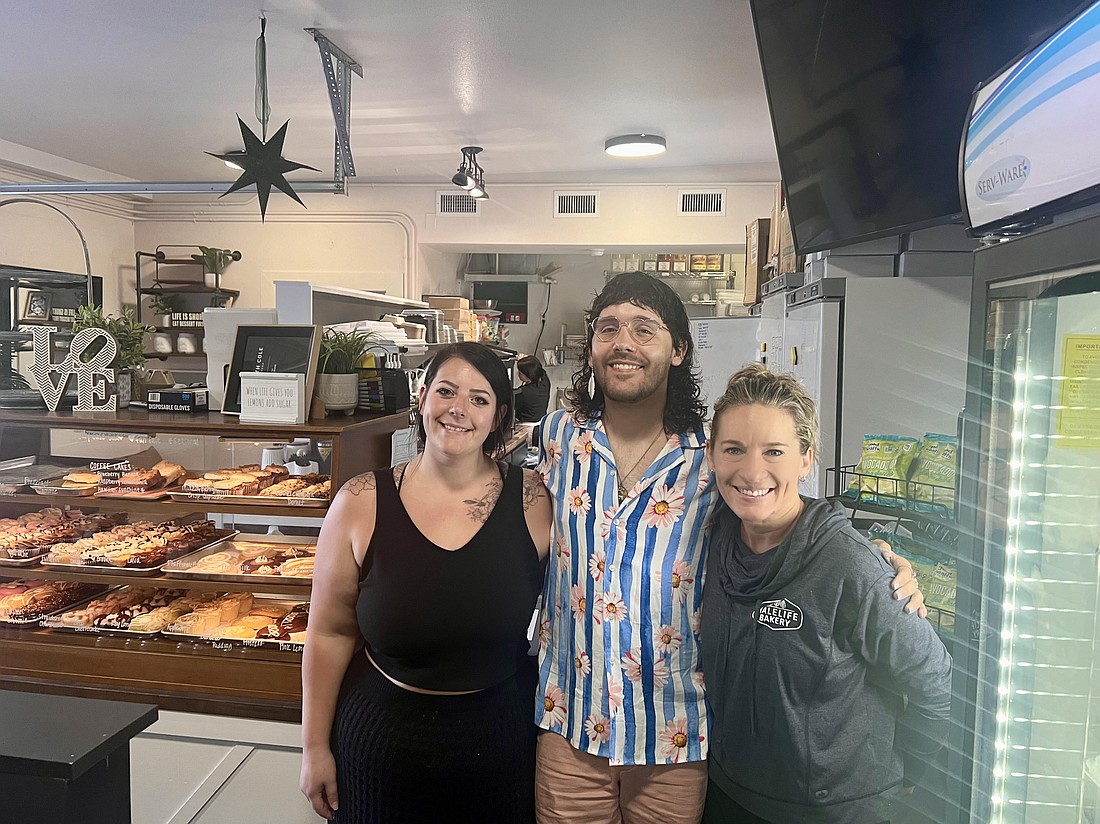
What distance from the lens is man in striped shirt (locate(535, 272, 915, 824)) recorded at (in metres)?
1.46

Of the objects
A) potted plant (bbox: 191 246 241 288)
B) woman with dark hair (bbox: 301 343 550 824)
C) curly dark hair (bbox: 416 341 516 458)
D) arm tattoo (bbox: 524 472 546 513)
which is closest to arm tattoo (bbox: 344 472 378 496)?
woman with dark hair (bbox: 301 343 550 824)

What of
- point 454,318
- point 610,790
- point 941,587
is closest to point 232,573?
point 610,790

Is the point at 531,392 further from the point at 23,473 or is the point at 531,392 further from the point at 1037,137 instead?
the point at 1037,137

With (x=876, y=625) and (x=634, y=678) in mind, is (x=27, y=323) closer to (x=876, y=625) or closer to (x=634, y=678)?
(x=634, y=678)

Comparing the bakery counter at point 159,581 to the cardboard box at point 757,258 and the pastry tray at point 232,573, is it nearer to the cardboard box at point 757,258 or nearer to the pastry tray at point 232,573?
the pastry tray at point 232,573

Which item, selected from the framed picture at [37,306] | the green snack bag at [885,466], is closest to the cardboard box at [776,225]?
the green snack bag at [885,466]

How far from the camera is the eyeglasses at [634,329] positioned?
151 centimetres

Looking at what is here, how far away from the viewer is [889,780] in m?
1.27

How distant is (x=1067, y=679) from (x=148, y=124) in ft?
18.0

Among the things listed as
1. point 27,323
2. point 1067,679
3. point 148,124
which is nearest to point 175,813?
point 1067,679

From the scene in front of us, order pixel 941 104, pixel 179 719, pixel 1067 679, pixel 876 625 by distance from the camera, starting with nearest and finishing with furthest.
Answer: pixel 1067 679
pixel 876 625
pixel 941 104
pixel 179 719

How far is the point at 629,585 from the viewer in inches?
57.4

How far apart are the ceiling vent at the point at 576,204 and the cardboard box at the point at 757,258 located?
224cm

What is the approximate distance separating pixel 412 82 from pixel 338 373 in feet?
6.40
